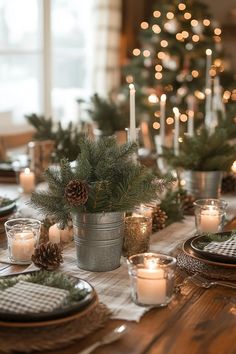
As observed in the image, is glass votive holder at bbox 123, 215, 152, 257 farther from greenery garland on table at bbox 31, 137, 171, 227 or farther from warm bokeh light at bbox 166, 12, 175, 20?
warm bokeh light at bbox 166, 12, 175, 20

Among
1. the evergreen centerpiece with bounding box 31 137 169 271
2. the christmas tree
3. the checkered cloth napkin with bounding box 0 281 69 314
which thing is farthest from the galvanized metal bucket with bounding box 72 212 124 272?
the christmas tree

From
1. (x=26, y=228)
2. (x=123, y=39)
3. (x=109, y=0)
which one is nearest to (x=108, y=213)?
(x=26, y=228)

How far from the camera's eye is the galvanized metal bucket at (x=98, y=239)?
1.58 m

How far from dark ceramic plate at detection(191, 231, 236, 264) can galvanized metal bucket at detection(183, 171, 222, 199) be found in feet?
1.85

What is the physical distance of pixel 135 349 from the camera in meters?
1.23

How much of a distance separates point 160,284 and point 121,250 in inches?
11.7

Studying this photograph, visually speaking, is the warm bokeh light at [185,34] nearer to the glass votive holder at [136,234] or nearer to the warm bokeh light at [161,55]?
the warm bokeh light at [161,55]

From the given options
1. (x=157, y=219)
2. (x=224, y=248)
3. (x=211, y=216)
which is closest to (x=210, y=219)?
(x=211, y=216)

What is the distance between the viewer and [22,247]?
1704 millimetres

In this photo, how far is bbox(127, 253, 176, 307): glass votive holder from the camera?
4.60ft

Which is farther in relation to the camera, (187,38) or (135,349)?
(187,38)

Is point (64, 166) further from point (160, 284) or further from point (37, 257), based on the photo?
point (160, 284)

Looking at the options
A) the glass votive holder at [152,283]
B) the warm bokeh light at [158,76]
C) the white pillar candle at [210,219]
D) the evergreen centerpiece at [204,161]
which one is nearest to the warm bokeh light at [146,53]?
the warm bokeh light at [158,76]

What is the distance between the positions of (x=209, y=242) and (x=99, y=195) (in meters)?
0.39
